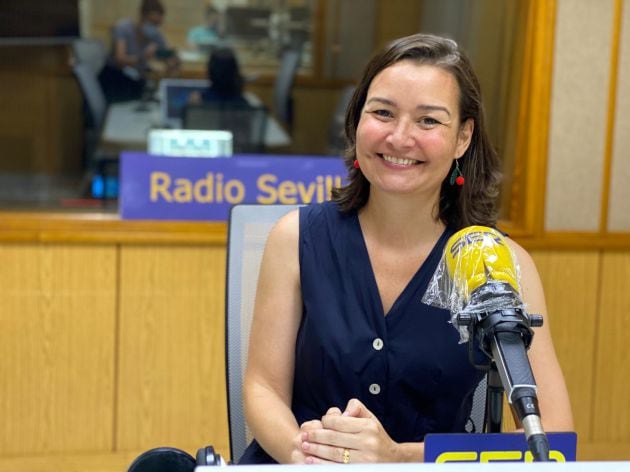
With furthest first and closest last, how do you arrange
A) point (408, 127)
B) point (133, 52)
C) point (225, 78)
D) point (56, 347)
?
point (225, 78) < point (133, 52) < point (56, 347) < point (408, 127)

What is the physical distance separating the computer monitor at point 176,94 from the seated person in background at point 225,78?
0.04m

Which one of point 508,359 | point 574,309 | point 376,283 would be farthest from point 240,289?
point 574,309

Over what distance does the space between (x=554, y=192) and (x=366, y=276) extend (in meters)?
2.26

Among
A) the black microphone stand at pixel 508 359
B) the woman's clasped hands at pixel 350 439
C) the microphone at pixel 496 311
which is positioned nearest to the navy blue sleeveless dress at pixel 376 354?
the woman's clasped hands at pixel 350 439

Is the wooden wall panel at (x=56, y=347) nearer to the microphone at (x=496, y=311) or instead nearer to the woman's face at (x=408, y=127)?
the woman's face at (x=408, y=127)

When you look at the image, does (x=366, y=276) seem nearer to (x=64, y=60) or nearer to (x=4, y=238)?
(x=4, y=238)

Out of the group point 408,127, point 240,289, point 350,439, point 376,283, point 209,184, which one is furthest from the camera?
point 209,184

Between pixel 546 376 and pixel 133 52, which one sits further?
pixel 133 52

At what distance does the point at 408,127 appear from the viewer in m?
2.01

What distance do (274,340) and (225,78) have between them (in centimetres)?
264

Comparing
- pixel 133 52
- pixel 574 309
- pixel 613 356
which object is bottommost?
pixel 613 356

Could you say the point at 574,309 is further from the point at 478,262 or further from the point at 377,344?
the point at 478,262

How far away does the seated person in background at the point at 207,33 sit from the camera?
15.0 feet

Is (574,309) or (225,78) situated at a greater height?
(225,78)
